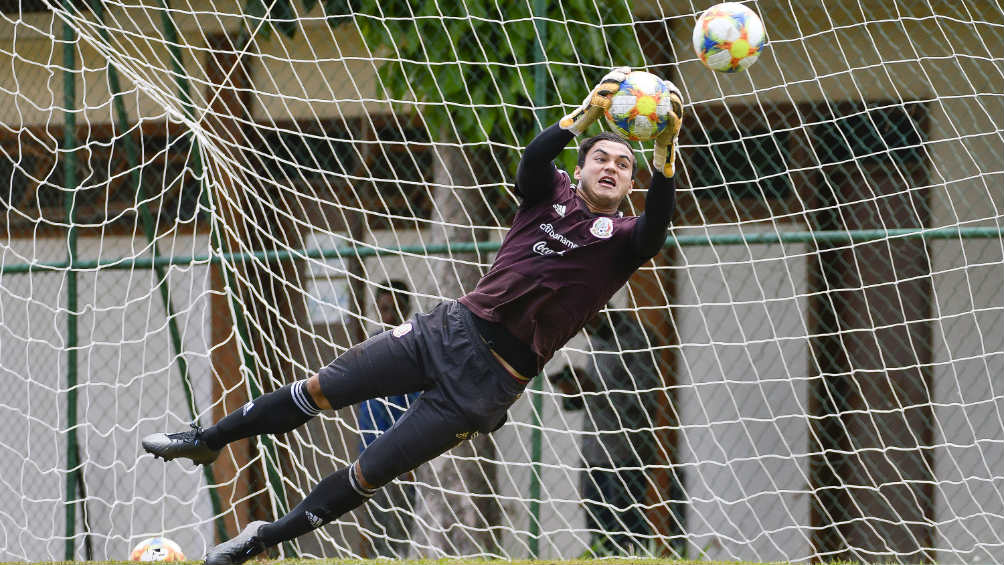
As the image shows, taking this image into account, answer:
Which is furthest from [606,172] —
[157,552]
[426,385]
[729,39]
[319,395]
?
[157,552]

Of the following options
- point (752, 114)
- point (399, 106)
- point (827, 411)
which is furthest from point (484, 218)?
point (827, 411)

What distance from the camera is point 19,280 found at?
7512 millimetres

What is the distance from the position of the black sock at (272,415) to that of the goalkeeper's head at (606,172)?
1.22 metres

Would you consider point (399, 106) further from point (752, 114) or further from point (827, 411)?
point (827, 411)

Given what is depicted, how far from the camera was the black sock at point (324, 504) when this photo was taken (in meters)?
4.04

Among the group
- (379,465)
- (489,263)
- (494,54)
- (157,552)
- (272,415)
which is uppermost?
(494,54)

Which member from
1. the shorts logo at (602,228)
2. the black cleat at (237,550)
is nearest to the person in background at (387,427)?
the black cleat at (237,550)

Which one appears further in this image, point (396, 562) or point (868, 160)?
point (868, 160)

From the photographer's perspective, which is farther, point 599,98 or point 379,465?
point 379,465

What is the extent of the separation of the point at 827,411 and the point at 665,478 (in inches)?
→ 41.4

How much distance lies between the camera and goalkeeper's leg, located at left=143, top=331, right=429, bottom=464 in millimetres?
4016

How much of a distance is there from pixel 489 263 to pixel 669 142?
3.33 meters

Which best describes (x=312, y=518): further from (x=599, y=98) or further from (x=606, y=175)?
(x=599, y=98)

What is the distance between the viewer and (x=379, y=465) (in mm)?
3967
